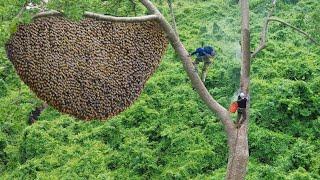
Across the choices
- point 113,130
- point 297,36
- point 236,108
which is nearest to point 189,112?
point 113,130

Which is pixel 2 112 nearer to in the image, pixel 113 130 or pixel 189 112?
pixel 113 130

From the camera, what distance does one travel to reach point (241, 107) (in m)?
6.32

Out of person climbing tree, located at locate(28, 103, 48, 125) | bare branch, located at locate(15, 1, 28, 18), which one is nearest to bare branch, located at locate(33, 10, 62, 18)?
bare branch, located at locate(15, 1, 28, 18)

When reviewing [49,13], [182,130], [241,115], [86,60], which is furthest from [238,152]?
[182,130]

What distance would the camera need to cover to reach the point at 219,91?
11.0 m

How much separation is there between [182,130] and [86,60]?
13.7 feet

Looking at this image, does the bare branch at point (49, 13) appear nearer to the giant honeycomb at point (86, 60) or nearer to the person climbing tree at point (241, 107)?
the giant honeycomb at point (86, 60)

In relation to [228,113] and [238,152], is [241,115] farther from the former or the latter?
[238,152]

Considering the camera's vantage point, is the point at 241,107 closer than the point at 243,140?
Yes

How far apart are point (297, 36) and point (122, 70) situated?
698 centimetres

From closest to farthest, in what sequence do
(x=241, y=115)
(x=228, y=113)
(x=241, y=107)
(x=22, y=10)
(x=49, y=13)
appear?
(x=22, y=10), (x=49, y=13), (x=241, y=107), (x=241, y=115), (x=228, y=113)

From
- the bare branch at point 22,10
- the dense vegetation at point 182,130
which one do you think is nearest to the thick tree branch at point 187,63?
the bare branch at point 22,10

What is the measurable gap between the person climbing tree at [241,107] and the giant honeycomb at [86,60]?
1.25 metres

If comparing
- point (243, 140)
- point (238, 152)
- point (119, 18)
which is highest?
point (119, 18)
